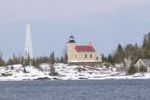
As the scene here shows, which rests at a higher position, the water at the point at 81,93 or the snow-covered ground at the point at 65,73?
the snow-covered ground at the point at 65,73

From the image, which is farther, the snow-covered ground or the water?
the snow-covered ground

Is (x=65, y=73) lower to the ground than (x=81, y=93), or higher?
higher

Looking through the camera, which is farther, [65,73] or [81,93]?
[65,73]

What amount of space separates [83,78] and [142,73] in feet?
44.9

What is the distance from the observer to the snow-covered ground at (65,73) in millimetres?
168150

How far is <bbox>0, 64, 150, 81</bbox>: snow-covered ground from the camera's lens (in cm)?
16815

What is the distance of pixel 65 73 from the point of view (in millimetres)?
179500

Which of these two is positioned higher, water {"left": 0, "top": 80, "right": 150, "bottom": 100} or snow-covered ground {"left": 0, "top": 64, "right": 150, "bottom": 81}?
snow-covered ground {"left": 0, "top": 64, "right": 150, "bottom": 81}

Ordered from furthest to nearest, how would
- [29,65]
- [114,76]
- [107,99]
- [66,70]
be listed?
1. [29,65]
2. [66,70]
3. [114,76]
4. [107,99]

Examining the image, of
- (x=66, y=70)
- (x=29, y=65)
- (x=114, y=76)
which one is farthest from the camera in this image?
(x=29, y=65)

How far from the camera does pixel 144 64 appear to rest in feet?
570

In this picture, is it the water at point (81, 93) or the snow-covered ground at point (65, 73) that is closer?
the water at point (81, 93)

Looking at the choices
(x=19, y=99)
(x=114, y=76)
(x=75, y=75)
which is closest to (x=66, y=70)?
(x=75, y=75)

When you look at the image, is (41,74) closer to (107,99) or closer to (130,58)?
(130,58)
